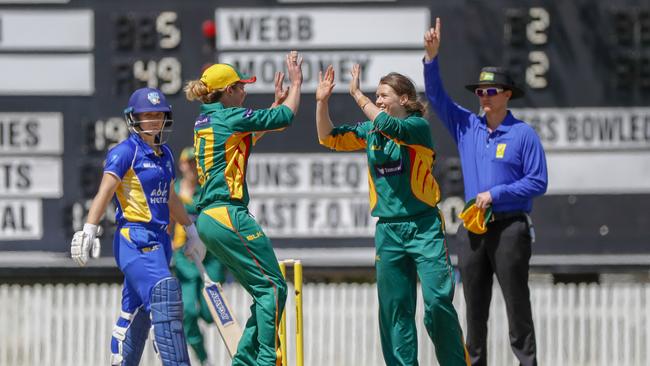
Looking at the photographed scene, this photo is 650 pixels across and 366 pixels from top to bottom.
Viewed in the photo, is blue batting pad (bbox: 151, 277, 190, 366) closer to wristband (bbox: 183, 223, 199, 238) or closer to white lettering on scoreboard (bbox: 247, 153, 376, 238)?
wristband (bbox: 183, 223, 199, 238)

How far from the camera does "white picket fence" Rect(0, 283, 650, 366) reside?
29.9ft

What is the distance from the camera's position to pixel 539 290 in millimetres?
9148

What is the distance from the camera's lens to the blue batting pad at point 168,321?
6688 millimetres

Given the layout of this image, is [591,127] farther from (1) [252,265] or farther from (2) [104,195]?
(2) [104,195]

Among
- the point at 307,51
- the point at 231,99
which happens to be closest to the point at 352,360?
the point at 307,51

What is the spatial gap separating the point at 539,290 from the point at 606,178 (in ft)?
3.73

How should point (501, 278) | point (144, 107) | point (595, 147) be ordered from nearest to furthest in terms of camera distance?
point (144, 107) < point (501, 278) < point (595, 147)

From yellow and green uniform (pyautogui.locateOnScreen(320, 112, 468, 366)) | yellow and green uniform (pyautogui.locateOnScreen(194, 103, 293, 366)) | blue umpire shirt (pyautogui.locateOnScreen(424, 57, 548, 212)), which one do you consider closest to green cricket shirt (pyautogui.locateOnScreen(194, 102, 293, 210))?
yellow and green uniform (pyautogui.locateOnScreen(194, 103, 293, 366))

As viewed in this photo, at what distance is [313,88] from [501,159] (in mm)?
2756

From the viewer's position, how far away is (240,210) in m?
6.82

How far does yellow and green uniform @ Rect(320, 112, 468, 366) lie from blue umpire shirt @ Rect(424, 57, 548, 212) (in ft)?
1.68

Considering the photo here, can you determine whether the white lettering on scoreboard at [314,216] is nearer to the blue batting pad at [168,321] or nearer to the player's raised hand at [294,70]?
the player's raised hand at [294,70]

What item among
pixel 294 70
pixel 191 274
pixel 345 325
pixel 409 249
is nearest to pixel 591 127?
pixel 345 325

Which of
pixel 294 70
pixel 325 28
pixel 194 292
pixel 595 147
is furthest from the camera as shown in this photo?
pixel 325 28
